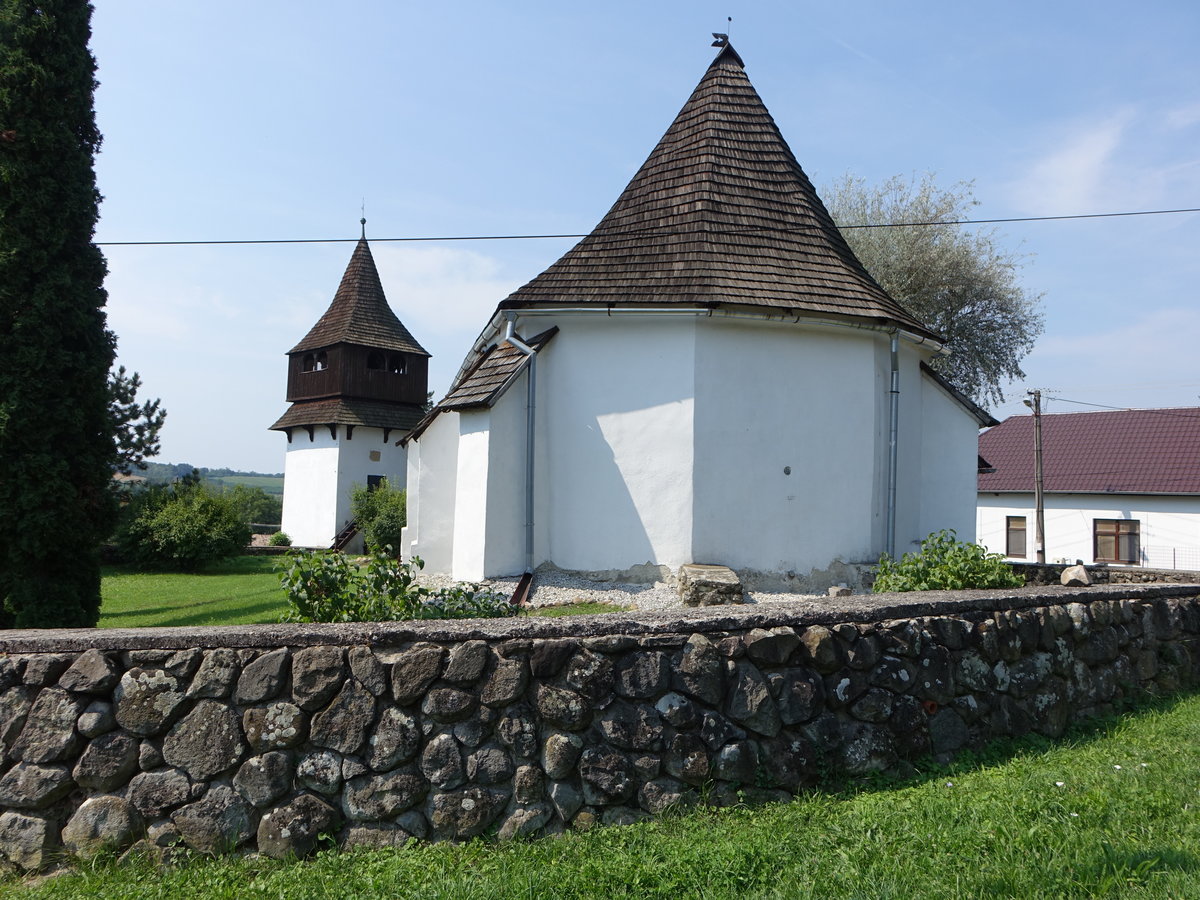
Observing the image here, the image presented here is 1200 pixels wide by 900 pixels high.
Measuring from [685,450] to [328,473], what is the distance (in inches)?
Result: 855

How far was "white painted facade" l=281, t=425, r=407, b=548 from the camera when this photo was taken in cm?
2816

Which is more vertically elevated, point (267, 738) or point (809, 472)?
point (809, 472)

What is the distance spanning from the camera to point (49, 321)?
8.34 metres

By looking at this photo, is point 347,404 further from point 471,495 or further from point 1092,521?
point 1092,521

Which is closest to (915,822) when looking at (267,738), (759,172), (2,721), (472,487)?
(267,738)

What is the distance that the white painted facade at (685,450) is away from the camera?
9.66m

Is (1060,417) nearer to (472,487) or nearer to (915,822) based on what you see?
(472,487)

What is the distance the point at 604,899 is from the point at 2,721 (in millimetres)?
2724

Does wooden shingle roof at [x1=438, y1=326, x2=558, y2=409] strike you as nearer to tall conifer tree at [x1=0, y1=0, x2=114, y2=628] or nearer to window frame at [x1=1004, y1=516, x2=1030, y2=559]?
tall conifer tree at [x1=0, y1=0, x2=114, y2=628]

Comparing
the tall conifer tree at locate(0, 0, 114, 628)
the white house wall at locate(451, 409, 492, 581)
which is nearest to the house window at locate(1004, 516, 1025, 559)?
the white house wall at locate(451, 409, 492, 581)

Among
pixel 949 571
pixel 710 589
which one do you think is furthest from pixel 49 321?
pixel 949 571

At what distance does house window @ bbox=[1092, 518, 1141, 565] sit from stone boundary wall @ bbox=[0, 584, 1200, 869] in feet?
92.9

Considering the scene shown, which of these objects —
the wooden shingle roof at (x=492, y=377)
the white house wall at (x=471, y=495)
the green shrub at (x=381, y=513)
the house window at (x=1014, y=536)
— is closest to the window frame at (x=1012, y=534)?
the house window at (x=1014, y=536)

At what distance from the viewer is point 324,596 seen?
5098 mm
